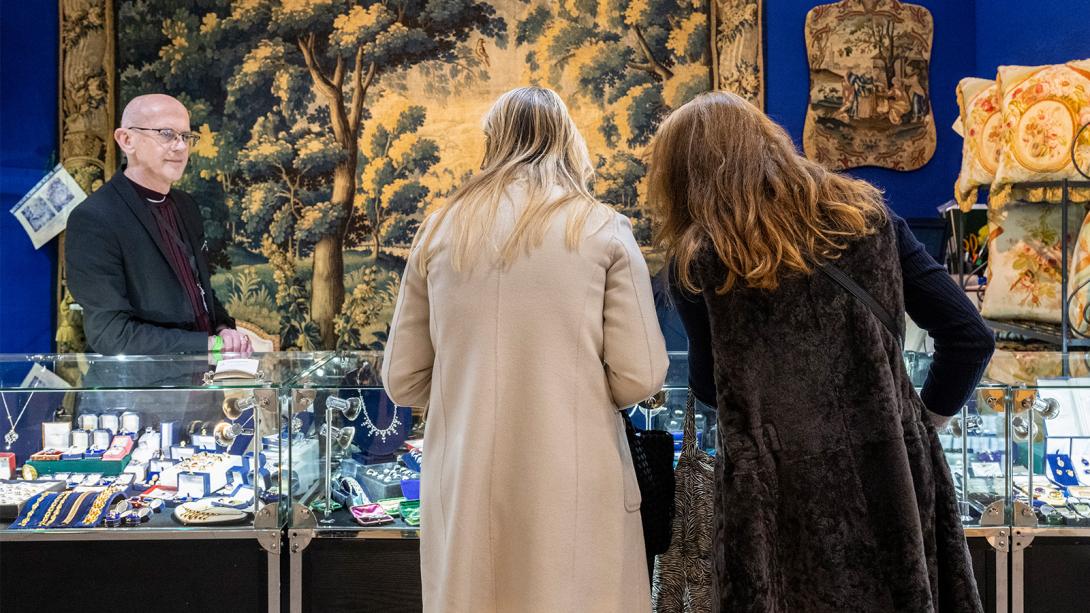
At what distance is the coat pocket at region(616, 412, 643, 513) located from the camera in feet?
5.22

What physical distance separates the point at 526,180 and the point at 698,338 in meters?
0.41

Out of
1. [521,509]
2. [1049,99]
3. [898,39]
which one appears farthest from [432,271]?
[898,39]

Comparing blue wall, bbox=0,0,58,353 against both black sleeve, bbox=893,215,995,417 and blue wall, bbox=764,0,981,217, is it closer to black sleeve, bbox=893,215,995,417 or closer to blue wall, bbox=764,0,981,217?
blue wall, bbox=764,0,981,217

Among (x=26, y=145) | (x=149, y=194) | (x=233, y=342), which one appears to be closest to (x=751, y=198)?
(x=233, y=342)

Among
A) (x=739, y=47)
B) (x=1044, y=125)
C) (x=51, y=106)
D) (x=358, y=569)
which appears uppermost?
(x=739, y=47)

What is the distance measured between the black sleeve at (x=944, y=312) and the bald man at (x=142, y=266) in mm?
2131

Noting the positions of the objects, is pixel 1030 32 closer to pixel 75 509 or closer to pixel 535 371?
pixel 535 371

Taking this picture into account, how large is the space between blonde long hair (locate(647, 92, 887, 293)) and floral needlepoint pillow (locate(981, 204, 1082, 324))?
1.70 meters

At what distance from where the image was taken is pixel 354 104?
480 cm

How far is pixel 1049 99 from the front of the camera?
8.68ft

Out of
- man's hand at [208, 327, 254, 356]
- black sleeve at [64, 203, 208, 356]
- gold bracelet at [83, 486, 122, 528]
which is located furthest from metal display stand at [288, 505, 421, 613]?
black sleeve at [64, 203, 208, 356]

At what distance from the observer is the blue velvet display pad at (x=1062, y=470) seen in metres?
2.07

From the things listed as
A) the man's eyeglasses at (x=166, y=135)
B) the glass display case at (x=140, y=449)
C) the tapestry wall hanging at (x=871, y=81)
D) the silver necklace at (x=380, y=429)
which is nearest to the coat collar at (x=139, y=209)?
the man's eyeglasses at (x=166, y=135)

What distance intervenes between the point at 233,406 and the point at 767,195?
4.24ft
